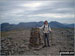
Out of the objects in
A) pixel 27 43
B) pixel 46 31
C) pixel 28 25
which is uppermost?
pixel 28 25

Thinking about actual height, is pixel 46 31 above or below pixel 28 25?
below

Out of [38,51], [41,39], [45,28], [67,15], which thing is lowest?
[38,51]

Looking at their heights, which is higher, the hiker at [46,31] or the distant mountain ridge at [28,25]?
the distant mountain ridge at [28,25]

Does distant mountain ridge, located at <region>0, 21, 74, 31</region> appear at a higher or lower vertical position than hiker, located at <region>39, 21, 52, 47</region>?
higher

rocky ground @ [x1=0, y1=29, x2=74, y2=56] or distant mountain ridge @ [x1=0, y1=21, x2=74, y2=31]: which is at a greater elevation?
distant mountain ridge @ [x1=0, y1=21, x2=74, y2=31]

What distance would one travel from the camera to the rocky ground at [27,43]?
466 cm

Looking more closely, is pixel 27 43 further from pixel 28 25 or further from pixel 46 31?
pixel 46 31

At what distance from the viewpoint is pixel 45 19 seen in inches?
180

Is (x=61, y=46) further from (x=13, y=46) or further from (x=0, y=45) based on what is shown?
(x=0, y=45)

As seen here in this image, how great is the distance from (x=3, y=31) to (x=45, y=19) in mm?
1110

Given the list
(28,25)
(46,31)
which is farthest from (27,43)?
(46,31)

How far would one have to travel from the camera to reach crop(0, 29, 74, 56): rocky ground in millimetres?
4656

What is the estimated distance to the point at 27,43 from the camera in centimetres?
469

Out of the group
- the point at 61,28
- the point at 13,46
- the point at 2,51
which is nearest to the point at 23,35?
the point at 13,46
